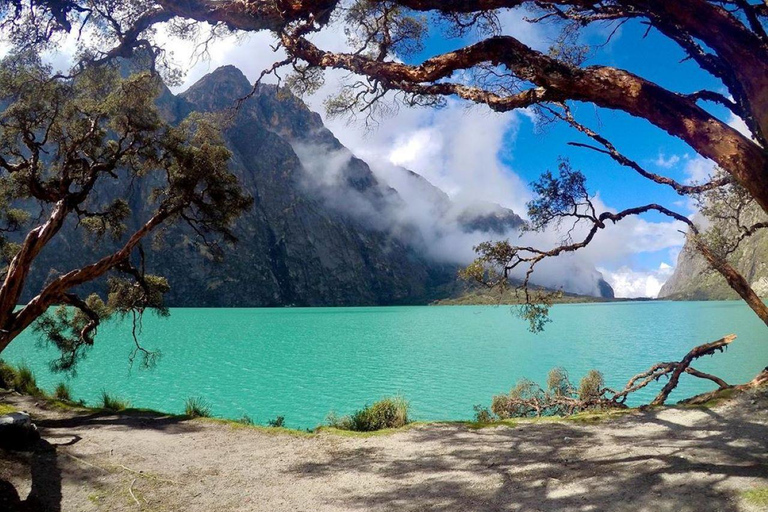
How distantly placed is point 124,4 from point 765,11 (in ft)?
34.7

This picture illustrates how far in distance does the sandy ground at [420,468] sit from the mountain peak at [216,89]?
18214cm

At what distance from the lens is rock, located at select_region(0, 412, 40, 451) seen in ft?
22.7

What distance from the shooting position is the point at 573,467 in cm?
600

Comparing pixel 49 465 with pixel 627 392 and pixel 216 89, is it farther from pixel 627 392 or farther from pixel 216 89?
pixel 216 89

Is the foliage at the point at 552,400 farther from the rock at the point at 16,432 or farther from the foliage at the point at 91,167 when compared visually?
the rock at the point at 16,432

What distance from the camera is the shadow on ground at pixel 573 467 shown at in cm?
487

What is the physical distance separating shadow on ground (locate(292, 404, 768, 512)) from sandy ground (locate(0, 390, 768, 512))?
0.07 ft

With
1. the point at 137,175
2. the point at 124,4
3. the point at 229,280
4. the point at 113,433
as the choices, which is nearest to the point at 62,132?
the point at 137,175

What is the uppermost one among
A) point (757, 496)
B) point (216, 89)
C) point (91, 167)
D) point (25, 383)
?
point (216, 89)

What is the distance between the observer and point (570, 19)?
7.76 m

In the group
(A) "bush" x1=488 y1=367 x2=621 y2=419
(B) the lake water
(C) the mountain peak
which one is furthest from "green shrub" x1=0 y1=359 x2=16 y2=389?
(C) the mountain peak

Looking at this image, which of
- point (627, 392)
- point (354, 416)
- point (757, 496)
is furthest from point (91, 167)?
point (627, 392)

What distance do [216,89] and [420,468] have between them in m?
196

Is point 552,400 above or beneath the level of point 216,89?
beneath
